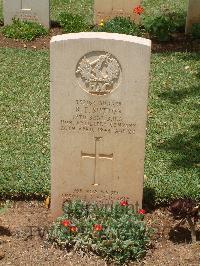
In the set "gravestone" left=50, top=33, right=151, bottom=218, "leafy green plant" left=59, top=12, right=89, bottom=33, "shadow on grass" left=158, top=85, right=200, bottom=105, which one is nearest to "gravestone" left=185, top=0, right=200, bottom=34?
"leafy green plant" left=59, top=12, right=89, bottom=33

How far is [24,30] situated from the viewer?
1098 centimetres

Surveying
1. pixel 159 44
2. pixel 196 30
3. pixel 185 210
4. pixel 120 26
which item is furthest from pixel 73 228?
pixel 196 30

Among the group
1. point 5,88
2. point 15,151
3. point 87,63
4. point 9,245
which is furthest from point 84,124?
point 5,88

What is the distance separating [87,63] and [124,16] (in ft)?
21.2

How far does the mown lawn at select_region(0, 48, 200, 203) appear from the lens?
611 cm

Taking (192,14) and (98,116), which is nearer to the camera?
(98,116)

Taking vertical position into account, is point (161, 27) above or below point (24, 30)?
above

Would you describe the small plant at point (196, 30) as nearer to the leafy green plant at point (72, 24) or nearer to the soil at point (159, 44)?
the soil at point (159, 44)

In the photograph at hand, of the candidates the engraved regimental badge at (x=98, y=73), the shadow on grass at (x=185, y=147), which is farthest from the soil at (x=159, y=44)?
the engraved regimental badge at (x=98, y=73)

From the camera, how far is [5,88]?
342 inches

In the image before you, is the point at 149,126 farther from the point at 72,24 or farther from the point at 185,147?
the point at 72,24

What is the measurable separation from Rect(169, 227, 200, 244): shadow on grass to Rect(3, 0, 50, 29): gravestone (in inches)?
259

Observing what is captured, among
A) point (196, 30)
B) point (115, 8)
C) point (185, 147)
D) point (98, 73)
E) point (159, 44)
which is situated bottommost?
point (185, 147)

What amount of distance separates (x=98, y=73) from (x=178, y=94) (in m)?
3.78
